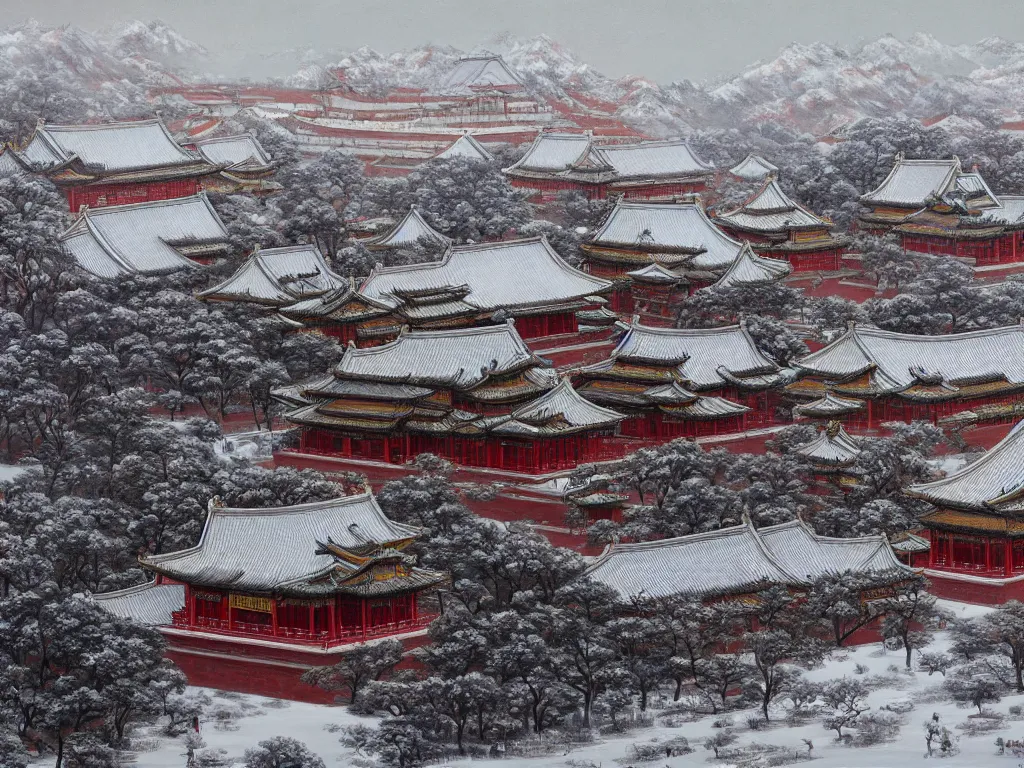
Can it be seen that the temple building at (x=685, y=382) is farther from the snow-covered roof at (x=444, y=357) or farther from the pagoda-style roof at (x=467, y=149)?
the pagoda-style roof at (x=467, y=149)

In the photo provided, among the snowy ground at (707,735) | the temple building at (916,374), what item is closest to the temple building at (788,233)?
the temple building at (916,374)

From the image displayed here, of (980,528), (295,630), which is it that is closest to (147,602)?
(295,630)

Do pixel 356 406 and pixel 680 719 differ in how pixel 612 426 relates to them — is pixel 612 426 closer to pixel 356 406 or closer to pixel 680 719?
pixel 356 406

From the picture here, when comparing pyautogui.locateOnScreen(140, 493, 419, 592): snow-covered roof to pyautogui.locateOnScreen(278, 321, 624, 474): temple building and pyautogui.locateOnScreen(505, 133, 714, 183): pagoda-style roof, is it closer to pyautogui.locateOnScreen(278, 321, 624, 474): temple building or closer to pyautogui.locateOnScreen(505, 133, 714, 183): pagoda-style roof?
pyautogui.locateOnScreen(278, 321, 624, 474): temple building

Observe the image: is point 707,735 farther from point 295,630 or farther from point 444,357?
point 444,357

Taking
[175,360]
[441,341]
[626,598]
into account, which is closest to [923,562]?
[626,598]

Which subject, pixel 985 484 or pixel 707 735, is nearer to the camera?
pixel 707 735
